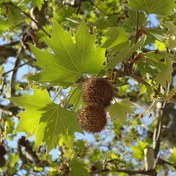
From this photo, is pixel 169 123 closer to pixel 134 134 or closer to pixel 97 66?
pixel 134 134

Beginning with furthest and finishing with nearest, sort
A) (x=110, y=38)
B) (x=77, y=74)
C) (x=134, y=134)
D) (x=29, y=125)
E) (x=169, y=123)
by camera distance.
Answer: (x=134, y=134) → (x=169, y=123) → (x=29, y=125) → (x=77, y=74) → (x=110, y=38)

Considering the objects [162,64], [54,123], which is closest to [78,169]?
[54,123]

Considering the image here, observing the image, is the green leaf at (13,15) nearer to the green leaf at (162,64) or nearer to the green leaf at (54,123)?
the green leaf at (54,123)

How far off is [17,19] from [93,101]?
251 centimetres

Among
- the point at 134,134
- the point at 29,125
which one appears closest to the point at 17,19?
the point at 29,125

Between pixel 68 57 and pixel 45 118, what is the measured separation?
1.60 feet

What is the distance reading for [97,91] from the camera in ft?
7.32

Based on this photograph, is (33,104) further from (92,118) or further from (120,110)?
(120,110)

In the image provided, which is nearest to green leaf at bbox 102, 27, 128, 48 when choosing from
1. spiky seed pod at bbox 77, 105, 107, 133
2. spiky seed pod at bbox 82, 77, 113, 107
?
spiky seed pod at bbox 82, 77, 113, 107

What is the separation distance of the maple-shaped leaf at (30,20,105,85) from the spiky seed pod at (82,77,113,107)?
109mm

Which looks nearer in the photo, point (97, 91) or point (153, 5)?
point (97, 91)

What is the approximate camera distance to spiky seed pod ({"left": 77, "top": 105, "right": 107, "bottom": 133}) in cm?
228

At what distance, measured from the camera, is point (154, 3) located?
2.43m

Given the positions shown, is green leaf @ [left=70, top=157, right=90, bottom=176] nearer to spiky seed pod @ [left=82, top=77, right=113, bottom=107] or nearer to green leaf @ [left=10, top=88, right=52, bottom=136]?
green leaf @ [left=10, top=88, right=52, bottom=136]
